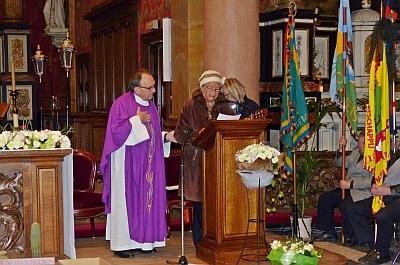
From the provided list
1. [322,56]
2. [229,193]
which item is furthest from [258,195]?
[322,56]

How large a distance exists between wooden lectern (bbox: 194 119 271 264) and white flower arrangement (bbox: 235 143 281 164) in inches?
11.2

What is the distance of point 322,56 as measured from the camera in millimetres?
12773

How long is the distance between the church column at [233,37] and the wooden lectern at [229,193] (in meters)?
2.33

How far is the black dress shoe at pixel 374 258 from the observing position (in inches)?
291

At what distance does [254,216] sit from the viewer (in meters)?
7.12

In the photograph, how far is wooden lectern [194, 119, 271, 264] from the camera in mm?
7008

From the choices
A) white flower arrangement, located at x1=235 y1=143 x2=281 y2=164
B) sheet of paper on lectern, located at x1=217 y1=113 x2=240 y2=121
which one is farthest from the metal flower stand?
sheet of paper on lectern, located at x1=217 y1=113 x2=240 y2=121

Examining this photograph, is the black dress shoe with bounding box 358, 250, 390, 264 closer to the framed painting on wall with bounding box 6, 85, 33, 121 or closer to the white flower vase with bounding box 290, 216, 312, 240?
the white flower vase with bounding box 290, 216, 312, 240

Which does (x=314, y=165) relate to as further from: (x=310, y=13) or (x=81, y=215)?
(x=310, y=13)

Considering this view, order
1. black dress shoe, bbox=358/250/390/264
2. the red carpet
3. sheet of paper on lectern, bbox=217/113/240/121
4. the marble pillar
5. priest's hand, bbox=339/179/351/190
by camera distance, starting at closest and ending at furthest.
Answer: sheet of paper on lectern, bbox=217/113/240/121 < black dress shoe, bbox=358/250/390/264 < priest's hand, bbox=339/179/351/190 < the red carpet < the marble pillar

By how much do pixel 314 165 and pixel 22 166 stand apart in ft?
10.8

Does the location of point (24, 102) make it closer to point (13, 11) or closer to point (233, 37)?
point (13, 11)

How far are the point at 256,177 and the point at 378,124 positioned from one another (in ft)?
4.88

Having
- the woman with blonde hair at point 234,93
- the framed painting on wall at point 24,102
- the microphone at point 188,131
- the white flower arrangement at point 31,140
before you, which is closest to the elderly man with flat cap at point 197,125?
the microphone at point 188,131
